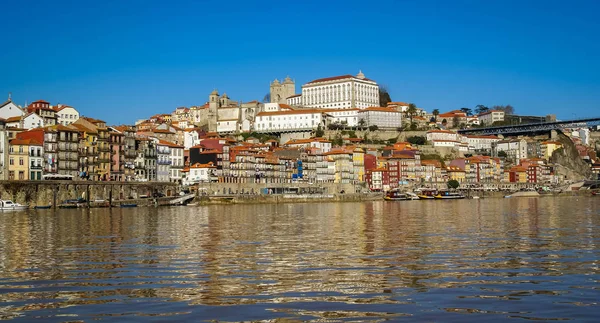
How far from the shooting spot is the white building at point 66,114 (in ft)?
359

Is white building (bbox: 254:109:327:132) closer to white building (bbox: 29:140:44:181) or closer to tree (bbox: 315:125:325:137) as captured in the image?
tree (bbox: 315:125:325:137)

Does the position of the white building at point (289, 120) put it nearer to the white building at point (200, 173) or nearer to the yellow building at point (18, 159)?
the white building at point (200, 173)

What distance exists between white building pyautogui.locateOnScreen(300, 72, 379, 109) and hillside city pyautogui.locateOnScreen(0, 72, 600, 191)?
11.2 inches

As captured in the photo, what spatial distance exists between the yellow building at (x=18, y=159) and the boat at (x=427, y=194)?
6159 centimetres

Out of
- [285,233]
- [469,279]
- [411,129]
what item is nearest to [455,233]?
[285,233]

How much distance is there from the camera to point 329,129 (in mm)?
149625

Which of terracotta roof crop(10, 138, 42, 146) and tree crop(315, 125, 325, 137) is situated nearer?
terracotta roof crop(10, 138, 42, 146)

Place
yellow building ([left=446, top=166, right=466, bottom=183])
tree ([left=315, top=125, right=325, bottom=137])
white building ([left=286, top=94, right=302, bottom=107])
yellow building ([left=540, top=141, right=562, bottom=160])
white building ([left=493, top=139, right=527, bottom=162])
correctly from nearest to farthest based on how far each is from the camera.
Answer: yellow building ([left=446, top=166, right=466, bottom=183]) → tree ([left=315, top=125, right=325, bottom=137]) → white building ([left=493, top=139, right=527, bottom=162]) → yellow building ([left=540, top=141, right=562, bottom=160]) → white building ([left=286, top=94, right=302, bottom=107])

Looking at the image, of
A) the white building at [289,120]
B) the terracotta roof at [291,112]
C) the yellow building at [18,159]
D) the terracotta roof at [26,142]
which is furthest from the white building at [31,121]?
the terracotta roof at [291,112]

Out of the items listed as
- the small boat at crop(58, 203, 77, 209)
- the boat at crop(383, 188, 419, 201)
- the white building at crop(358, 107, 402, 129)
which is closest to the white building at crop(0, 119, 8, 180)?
the small boat at crop(58, 203, 77, 209)

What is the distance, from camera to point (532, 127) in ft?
567

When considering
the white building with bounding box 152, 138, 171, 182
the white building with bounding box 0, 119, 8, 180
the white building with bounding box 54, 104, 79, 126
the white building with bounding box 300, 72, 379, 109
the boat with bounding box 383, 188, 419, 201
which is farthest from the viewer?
the white building with bounding box 300, 72, 379, 109

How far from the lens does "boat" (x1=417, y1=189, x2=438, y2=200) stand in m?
112

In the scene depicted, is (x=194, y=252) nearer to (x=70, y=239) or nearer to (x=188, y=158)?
(x=70, y=239)
